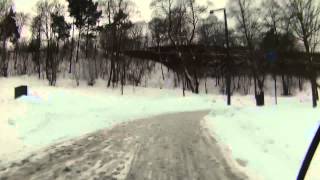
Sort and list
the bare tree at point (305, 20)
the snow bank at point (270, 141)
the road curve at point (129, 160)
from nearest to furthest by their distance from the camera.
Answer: the road curve at point (129, 160), the snow bank at point (270, 141), the bare tree at point (305, 20)

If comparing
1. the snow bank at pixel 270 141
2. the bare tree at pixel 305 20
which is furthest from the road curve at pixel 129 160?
the bare tree at pixel 305 20

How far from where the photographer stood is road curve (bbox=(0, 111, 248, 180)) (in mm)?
10508

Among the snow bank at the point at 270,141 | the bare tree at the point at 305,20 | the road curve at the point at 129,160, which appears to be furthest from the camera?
the bare tree at the point at 305,20

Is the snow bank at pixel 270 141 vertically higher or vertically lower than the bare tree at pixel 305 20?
lower

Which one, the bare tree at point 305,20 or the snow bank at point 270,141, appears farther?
the bare tree at point 305,20

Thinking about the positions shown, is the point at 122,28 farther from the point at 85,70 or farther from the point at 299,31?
the point at 299,31

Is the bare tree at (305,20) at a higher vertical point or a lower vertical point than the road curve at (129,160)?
higher

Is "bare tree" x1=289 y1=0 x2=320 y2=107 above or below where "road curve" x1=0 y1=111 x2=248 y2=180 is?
above

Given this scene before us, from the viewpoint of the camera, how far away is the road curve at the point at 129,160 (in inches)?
414

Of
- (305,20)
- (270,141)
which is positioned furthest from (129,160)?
(305,20)

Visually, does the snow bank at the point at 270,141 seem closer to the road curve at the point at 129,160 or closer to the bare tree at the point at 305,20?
the road curve at the point at 129,160

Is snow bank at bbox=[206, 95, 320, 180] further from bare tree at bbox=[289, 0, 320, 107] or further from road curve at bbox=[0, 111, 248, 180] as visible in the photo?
bare tree at bbox=[289, 0, 320, 107]

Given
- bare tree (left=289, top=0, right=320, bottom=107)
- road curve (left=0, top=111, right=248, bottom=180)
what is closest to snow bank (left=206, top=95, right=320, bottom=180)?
road curve (left=0, top=111, right=248, bottom=180)

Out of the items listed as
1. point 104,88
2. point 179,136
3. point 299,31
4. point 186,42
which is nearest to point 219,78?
point 186,42
